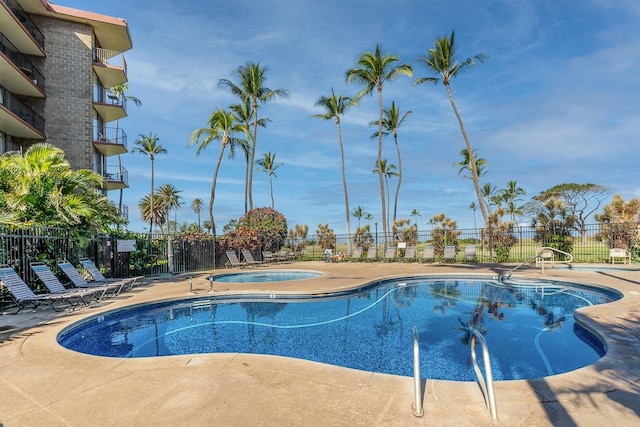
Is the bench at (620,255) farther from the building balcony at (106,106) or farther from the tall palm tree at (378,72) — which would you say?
the building balcony at (106,106)

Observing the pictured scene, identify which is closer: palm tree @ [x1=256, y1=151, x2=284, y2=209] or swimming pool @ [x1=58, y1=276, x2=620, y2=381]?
swimming pool @ [x1=58, y1=276, x2=620, y2=381]

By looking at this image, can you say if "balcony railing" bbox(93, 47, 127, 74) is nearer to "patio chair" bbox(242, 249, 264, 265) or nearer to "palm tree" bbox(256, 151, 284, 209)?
"patio chair" bbox(242, 249, 264, 265)

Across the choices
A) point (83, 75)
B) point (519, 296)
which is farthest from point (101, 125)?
point (519, 296)

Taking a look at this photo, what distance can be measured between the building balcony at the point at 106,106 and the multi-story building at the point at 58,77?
0.06 metres

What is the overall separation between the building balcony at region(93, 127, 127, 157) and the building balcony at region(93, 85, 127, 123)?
92cm

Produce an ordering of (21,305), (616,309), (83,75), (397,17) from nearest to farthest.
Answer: (616,309) < (21,305) < (397,17) < (83,75)

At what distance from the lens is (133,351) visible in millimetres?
5586

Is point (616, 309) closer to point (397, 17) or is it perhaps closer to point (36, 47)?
point (397, 17)

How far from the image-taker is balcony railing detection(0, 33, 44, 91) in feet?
54.1

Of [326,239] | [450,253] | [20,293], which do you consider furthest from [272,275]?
[20,293]

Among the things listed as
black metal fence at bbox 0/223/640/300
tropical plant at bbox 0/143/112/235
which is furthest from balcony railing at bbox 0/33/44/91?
tropical plant at bbox 0/143/112/235

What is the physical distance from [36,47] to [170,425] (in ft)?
69.6

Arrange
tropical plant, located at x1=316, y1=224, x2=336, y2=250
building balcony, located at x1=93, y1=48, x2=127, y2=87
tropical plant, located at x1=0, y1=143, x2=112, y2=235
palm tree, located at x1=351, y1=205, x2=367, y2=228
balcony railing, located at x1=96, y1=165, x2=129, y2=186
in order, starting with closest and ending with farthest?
tropical plant, located at x1=0, y1=143, x2=112, y2=235
building balcony, located at x1=93, y1=48, x2=127, y2=87
balcony railing, located at x1=96, y1=165, x2=129, y2=186
tropical plant, located at x1=316, y1=224, x2=336, y2=250
palm tree, located at x1=351, y1=205, x2=367, y2=228

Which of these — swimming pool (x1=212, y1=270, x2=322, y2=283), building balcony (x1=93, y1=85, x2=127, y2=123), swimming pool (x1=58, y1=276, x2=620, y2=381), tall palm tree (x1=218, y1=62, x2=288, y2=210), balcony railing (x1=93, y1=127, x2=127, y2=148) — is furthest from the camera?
tall palm tree (x1=218, y1=62, x2=288, y2=210)
